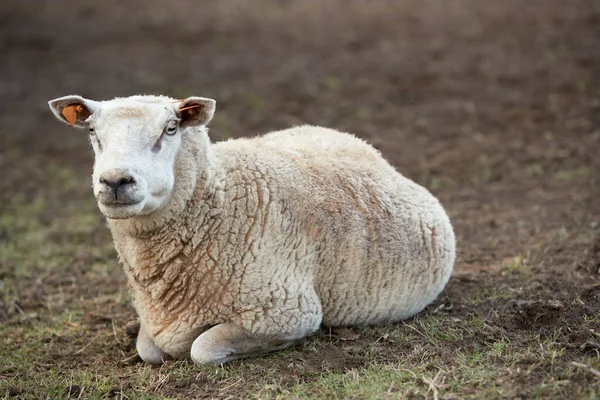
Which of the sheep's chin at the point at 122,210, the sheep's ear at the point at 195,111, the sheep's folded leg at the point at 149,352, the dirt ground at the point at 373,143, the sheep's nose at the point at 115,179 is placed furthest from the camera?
the sheep's folded leg at the point at 149,352

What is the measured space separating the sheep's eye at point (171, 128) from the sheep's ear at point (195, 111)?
0.30 ft

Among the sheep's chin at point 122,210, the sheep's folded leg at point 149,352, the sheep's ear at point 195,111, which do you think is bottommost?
the sheep's folded leg at point 149,352

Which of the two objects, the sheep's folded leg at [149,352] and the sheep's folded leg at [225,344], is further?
the sheep's folded leg at [149,352]

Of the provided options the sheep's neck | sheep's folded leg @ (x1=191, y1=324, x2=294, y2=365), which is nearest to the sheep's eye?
the sheep's neck

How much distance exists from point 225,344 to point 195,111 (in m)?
1.51

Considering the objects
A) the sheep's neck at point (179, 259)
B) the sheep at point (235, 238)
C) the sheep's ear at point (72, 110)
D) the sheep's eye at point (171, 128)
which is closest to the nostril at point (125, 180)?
the sheep at point (235, 238)

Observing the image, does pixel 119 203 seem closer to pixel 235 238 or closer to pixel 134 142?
pixel 134 142

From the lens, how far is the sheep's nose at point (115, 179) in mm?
4570

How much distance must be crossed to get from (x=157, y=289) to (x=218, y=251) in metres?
0.48

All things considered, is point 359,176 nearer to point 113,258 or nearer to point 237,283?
point 237,283

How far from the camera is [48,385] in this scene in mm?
5094

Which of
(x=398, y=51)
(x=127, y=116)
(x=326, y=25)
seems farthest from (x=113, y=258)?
(x=326, y=25)

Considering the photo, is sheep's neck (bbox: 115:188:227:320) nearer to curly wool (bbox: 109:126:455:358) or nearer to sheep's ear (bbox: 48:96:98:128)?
curly wool (bbox: 109:126:455:358)

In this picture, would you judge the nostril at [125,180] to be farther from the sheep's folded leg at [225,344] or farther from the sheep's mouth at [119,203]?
the sheep's folded leg at [225,344]
